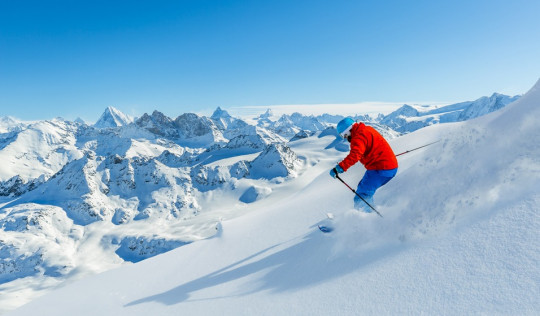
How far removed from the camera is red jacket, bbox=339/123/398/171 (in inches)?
231

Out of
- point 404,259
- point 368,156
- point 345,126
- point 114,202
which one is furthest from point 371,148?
point 114,202

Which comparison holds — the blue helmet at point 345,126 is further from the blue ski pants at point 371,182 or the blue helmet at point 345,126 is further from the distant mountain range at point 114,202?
the distant mountain range at point 114,202

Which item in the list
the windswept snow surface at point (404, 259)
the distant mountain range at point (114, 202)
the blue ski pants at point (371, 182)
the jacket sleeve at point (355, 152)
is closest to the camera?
the windswept snow surface at point (404, 259)

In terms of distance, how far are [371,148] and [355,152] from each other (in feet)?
1.66

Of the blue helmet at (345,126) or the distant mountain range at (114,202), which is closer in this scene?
the blue helmet at (345,126)

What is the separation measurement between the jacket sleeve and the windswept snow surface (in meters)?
1.14

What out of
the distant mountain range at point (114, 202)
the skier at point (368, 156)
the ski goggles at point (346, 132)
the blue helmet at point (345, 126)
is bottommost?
the distant mountain range at point (114, 202)

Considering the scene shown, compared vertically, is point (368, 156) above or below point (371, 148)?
below

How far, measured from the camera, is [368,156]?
6078 millimetres

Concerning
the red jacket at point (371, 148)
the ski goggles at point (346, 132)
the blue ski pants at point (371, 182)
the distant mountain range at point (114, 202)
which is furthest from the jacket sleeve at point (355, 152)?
the distant mountain range at point (114, 202)

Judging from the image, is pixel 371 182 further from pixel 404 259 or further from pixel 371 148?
pixel 404 259

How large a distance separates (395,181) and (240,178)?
144803 millimetres

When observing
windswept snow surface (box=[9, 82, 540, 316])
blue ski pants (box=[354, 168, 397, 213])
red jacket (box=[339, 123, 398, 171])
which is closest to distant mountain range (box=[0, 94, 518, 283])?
windswept snow surface (box=[9, 82, 540, 316])

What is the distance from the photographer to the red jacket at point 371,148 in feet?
19.2
